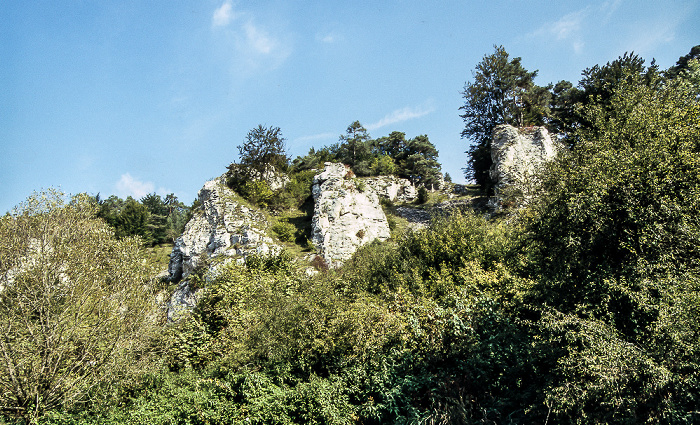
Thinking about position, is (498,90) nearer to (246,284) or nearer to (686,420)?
(246,284)

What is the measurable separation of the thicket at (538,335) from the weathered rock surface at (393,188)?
35.2 metres

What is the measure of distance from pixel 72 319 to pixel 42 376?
8.31 feet

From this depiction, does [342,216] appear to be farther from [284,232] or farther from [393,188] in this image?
[393,188]

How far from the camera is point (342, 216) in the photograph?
3397 centimetres

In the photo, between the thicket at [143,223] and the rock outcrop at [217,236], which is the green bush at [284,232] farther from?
the thicket at [143,223]

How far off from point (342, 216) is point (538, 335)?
25.0 metres

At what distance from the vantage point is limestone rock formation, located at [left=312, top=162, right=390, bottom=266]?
3169 cm

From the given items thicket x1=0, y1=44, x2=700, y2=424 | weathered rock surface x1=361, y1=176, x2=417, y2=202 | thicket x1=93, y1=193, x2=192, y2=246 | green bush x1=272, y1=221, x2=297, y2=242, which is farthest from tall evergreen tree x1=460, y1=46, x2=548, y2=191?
thicket x1=93, y1=193, x2=192, y2=246

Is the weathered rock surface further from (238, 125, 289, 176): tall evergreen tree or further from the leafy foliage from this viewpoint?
the leafy foliage

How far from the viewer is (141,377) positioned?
13.5 m

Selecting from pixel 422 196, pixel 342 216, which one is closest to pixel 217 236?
pixel 342 216

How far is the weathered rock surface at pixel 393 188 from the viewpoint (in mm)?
50531

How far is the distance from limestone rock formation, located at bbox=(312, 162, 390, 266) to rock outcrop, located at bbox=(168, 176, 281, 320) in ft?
16.5

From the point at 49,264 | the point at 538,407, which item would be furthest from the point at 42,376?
the point at 538,407
